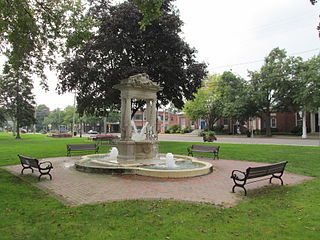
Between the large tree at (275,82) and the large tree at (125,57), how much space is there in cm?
1943

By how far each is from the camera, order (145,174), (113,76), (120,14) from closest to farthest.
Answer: (145,174)
(120,14)
(113,76)

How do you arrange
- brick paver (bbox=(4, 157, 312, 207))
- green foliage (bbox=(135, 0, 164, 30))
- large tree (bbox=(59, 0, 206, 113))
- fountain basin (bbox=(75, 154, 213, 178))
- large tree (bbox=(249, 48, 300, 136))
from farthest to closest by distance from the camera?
large tree (bbox=(249, 48, 300, 136)) < large tree (bbox=(59, 0, 206, 113)) < fountain basin (bbox=(75, 154, 213, 178)) < green foliage (bbox=(135, 0, 164, 30)) < brick paver (bbox=(4, 157, 312, 207))

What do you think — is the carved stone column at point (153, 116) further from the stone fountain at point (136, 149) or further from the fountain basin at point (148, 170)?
the fountain basin at point (148, 170)

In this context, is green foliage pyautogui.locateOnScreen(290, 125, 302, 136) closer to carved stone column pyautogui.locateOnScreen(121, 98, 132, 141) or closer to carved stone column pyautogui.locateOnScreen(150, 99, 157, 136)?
carved stone column pyautogui.locateOnScreen(150, 99, 157, 136)

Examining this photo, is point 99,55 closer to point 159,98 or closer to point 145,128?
point 159,98

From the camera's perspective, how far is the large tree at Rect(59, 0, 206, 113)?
2028cm

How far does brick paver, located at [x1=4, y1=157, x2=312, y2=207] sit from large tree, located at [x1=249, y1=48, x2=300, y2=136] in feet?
103

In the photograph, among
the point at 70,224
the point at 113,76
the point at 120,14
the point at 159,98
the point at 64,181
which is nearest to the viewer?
the point at 70,224

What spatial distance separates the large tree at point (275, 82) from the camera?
37844mm

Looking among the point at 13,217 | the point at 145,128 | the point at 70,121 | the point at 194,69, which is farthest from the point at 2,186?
the point at 70,121

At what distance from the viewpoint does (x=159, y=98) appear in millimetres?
24922

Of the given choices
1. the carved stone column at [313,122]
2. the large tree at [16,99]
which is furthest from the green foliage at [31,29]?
the carved stone column at [313,122]

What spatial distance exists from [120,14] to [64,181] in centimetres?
1538

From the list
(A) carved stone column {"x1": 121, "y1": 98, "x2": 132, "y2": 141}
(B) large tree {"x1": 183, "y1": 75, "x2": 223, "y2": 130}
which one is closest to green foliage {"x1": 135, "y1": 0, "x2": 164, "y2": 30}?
(A) carved stone column {"x1": 121, "y1": 98, "x2": 132, "y2": 141}
